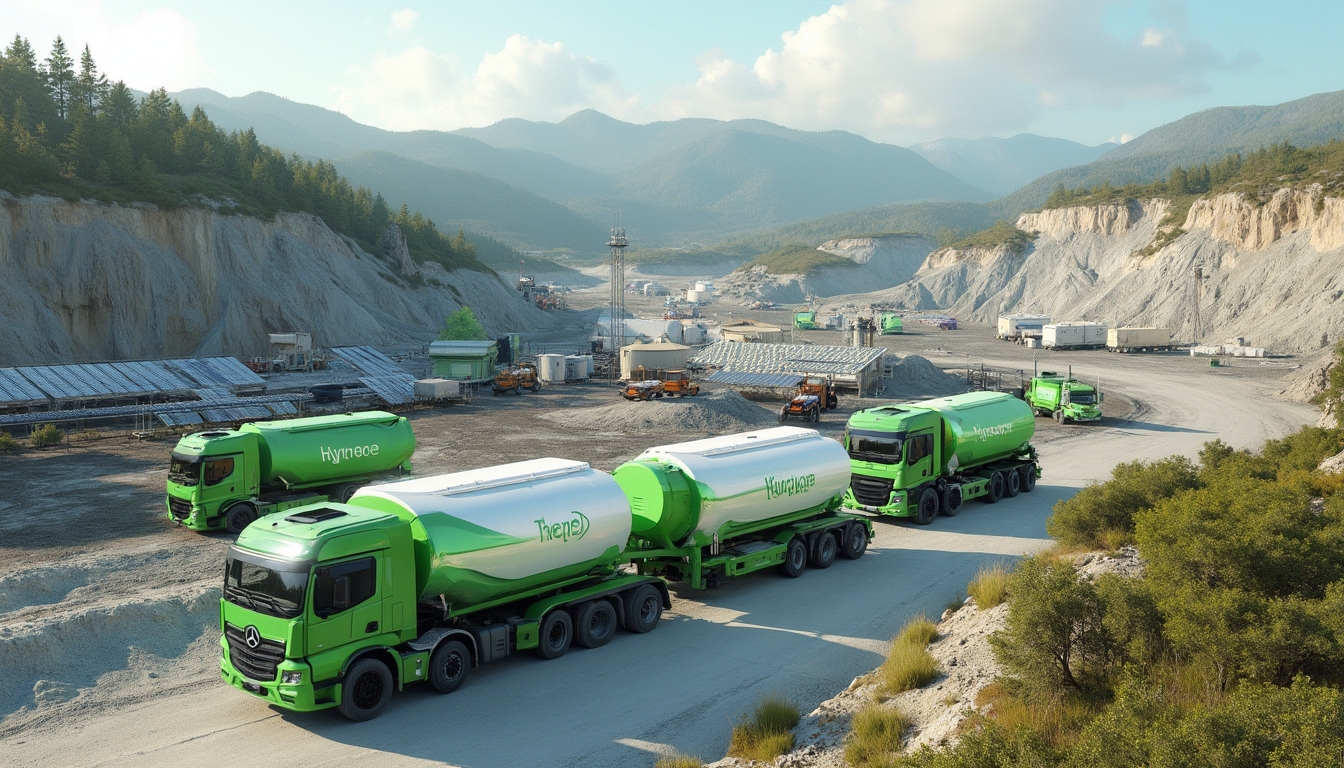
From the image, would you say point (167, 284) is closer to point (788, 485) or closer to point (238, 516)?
point (238, 516)

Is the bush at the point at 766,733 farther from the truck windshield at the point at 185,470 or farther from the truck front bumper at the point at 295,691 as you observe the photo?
the truck windshield at the point at 185,470

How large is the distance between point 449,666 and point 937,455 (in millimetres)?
17082

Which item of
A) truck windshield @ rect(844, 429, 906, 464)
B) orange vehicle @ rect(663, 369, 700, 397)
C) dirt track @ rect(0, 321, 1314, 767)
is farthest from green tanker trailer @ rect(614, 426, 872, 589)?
orange vehicle @ rect(663, 369, 700, 397)

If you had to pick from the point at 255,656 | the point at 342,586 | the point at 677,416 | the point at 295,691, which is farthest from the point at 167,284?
the point at 295,691

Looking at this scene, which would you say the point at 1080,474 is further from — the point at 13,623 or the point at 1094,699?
the point at 13,623

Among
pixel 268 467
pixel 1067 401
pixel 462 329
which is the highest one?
pixel 462 329

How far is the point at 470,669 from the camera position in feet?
52.6

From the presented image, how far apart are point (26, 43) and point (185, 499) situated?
8627 cm

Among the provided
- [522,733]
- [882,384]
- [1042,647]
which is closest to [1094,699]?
[1042,647]

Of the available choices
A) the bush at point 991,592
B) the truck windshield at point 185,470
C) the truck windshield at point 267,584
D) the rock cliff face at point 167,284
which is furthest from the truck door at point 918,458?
the rock cliff face at point 167,284

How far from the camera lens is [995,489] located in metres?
30.1

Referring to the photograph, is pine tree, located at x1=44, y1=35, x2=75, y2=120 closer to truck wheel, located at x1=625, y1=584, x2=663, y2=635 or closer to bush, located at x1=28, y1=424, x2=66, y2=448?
bush, located at x1=28, y1=424, x2=66, y2=448

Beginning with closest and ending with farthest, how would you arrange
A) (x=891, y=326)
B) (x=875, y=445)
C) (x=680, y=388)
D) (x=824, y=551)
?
(x=824, y=551), (x=875, y=445), (x=680, y=388), (x=891, y=326)

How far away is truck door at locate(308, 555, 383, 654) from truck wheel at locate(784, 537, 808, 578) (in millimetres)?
10661
